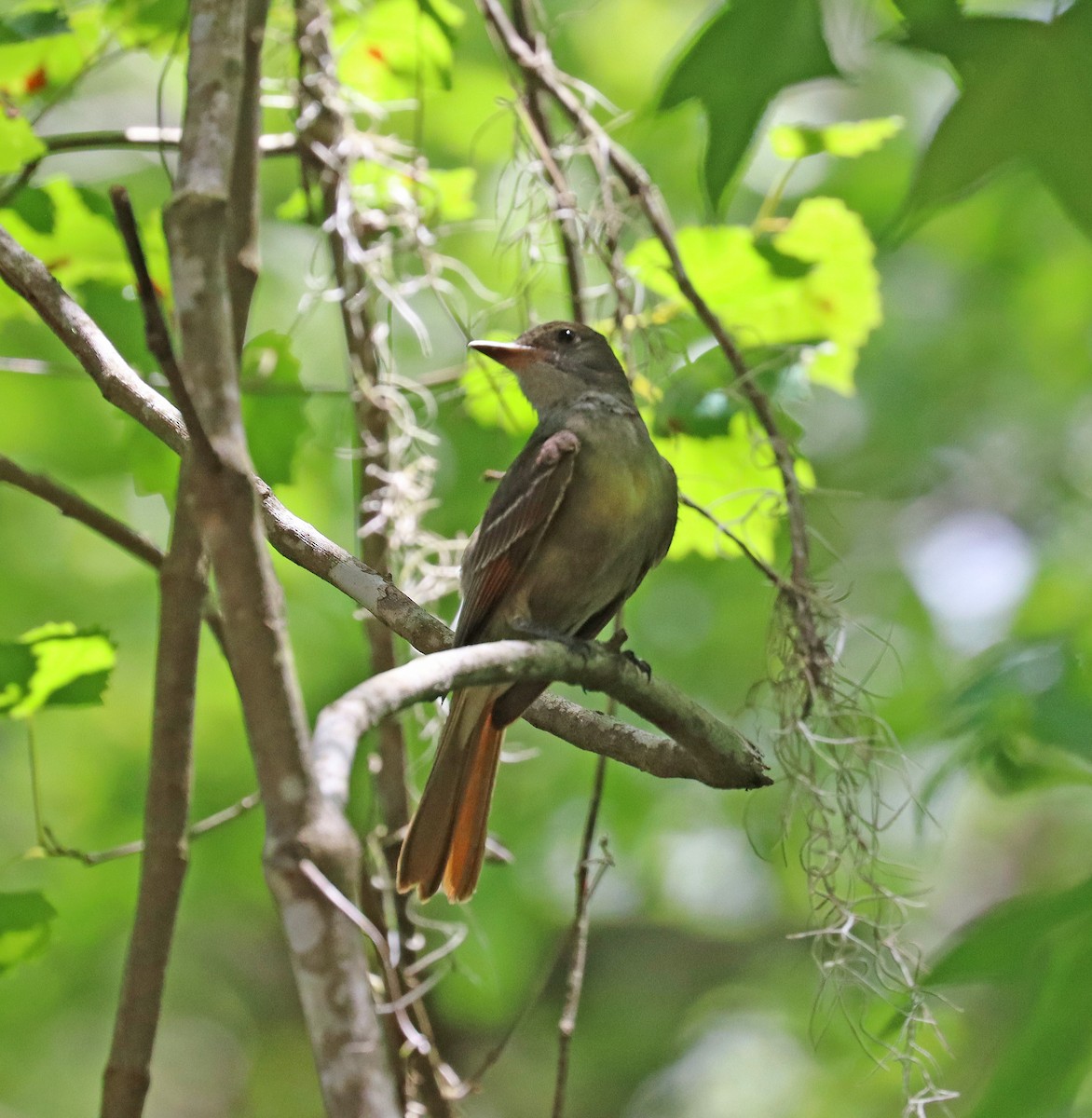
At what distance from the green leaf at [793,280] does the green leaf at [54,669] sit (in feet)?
5.80

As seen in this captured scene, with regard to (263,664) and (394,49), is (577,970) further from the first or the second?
(394,49)

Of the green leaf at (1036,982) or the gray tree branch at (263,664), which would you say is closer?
the gray tree branch at (263,664)

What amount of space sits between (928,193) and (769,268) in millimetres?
2204

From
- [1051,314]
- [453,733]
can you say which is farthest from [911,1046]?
[1051,314]

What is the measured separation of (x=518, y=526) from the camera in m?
3.29

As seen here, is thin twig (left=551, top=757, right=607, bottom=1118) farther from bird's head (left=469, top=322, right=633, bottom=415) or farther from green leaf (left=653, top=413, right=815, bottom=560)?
bird's head (left=469, top=322, right=633, bottom=415)

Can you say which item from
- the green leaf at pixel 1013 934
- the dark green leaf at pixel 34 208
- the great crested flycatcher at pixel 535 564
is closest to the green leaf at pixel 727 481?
the great crested flycatcher at pixel 535 564

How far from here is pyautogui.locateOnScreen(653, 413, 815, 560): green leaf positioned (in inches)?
142

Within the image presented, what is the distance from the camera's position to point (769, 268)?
3807 millimetres

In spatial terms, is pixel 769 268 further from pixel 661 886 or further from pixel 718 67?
pixel 661 886

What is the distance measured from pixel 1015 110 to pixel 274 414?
7.84 feet

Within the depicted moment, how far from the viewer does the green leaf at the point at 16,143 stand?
10.1 ft

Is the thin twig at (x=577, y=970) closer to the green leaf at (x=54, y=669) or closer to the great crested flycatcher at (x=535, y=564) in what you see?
the great crested flycatcher at (x=535, y=564)

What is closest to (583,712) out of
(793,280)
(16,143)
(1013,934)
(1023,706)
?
(1013,934)
